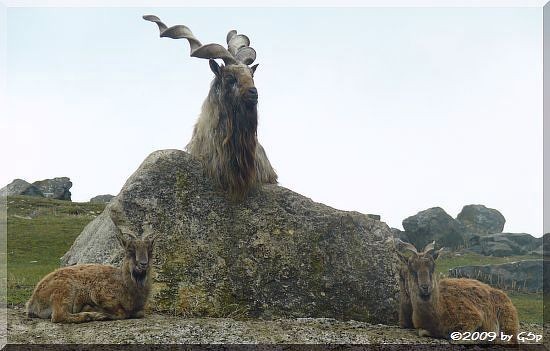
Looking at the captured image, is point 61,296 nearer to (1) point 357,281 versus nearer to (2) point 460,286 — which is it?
(1) point 357,281

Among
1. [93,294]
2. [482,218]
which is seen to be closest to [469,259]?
[482,218]

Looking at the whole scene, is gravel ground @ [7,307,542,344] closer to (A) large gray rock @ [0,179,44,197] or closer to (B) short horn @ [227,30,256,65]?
(B) short horn @ [227,30,256,65]

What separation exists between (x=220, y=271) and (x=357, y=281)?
7.06 feet

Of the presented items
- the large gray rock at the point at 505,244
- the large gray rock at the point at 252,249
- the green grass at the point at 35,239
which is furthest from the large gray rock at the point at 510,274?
the green grass at the point at 35,239

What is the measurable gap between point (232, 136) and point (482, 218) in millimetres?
36486

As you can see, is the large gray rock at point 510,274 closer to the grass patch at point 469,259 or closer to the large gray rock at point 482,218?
the grass patch at point 469,259

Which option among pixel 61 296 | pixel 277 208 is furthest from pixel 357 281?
pixel 61 296

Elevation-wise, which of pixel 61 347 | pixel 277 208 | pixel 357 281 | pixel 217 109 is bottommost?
pixel 61 347

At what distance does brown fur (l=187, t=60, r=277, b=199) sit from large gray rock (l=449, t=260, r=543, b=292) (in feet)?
40.1

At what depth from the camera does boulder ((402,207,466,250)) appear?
3328 centimetres

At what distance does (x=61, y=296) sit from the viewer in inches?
375

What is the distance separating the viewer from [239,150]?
11.8 meters

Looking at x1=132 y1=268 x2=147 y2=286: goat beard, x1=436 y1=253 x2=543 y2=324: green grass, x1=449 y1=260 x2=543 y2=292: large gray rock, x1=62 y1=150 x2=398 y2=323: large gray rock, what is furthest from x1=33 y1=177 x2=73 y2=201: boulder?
x1=132 y1=268 x2=147 y2=286: goat beard

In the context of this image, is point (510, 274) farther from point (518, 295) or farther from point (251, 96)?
point (251, 96)
